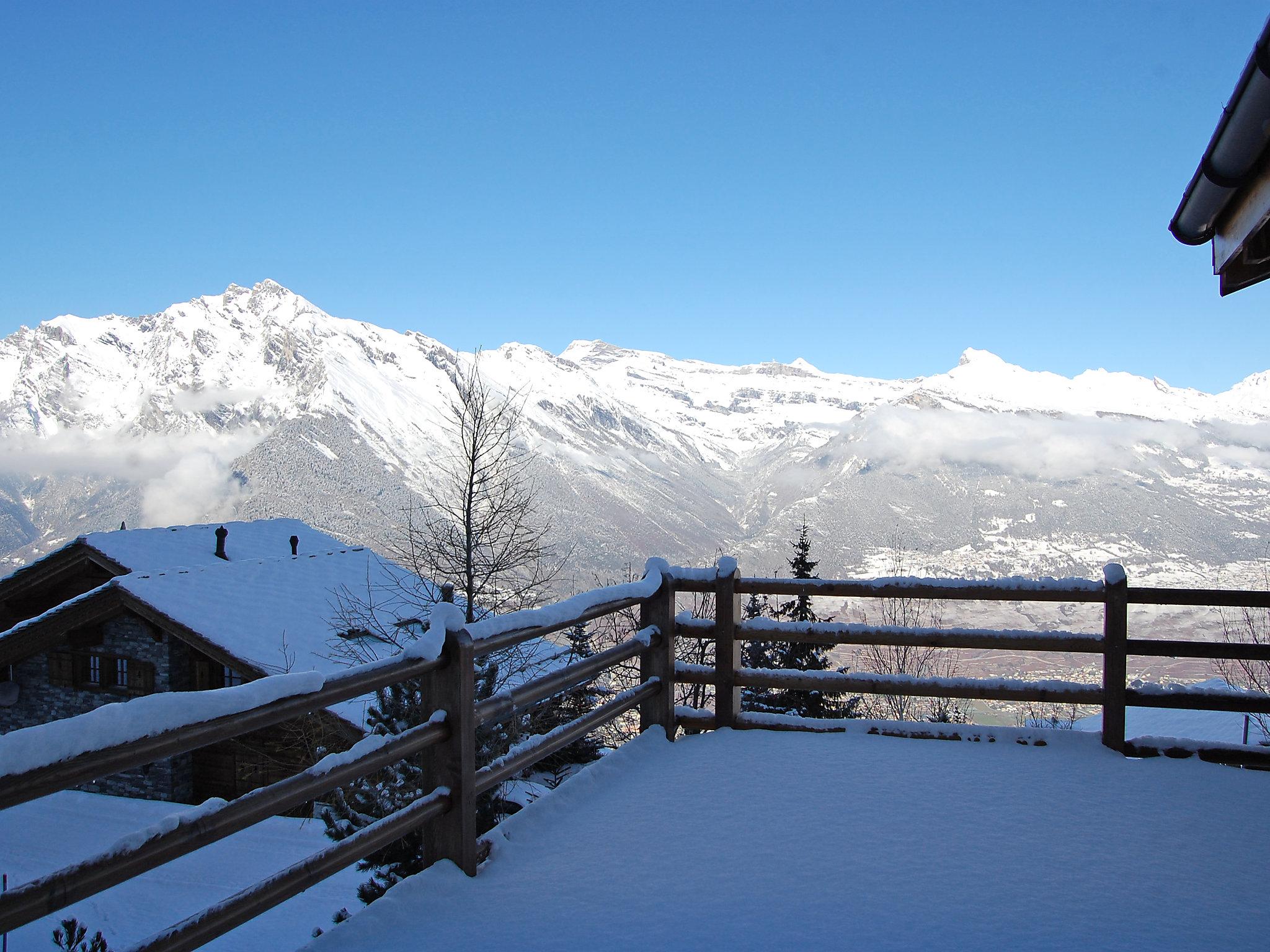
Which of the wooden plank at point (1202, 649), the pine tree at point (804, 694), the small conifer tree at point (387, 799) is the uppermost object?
the wooden plank at point (1202, 649)

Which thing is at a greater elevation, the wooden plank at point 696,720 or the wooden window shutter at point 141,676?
the wooden plank at point 696,720

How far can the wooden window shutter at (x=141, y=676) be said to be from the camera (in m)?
17.4

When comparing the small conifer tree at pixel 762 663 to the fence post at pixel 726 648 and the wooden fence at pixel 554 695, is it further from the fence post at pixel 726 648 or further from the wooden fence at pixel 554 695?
the wooden fence at pixel 554 695

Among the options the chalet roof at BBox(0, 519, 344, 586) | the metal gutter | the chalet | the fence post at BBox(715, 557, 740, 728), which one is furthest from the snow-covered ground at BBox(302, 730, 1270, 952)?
Answer: the chalet roof at BBox(0, 519, 344, 586)

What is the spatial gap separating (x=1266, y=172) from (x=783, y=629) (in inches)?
142

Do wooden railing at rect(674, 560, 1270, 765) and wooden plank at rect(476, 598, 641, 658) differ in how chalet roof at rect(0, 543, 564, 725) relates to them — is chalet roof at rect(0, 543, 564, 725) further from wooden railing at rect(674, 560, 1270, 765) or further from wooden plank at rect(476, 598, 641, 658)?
wooden plank at rect(476, 598, 641, 658)

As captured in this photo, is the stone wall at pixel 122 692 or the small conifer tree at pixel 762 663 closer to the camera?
the small conifer tree at pixel 762 663

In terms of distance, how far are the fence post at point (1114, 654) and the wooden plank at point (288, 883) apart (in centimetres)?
406

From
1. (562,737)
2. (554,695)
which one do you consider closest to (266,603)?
(554,695)

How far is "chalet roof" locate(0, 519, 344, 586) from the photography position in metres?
18.3

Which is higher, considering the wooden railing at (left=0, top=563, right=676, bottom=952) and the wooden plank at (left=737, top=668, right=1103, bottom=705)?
the wooden railing at (left=0, top=563, right=676, bottom=952)

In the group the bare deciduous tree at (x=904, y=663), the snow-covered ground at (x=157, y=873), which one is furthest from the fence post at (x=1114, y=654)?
the bare deciduous tree at (x=904, y=663)

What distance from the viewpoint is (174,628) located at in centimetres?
1552

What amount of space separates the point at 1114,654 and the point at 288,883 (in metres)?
4.80
